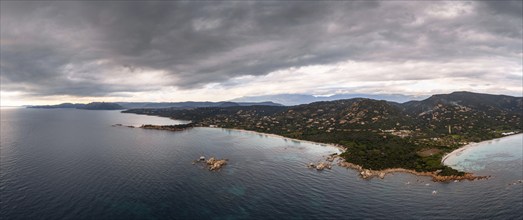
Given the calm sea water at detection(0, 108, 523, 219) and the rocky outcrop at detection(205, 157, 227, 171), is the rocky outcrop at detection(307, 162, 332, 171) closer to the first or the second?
the calm sea water at detection(0, 108, 523, 219)

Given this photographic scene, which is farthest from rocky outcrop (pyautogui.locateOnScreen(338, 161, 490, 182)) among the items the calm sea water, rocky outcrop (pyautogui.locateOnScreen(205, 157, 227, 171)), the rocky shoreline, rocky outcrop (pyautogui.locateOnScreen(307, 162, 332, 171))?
rocky outcrop (pyautogui.locateOnScreen(205, 157, 227, 171))

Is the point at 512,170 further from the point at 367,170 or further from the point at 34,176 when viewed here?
the point at 34,176

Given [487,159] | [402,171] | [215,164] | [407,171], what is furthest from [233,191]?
[487,159]

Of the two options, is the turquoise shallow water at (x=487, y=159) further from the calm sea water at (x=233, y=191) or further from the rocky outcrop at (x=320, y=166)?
the rocky outcrop at (x=320, y=166)

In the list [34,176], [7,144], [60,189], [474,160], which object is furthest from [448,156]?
[7,144]

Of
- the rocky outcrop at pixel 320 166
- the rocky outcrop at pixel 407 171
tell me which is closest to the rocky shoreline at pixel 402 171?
the rocky outcrop at pixel 407 171

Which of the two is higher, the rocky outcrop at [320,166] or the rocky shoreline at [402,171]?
the rocky outcrop at [320,166]

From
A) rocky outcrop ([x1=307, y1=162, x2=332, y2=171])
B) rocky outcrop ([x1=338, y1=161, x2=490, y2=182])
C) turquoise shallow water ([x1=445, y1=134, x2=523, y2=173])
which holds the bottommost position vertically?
turquoise shallow water ([x1=445, y1=134, x2=523, y2=173])

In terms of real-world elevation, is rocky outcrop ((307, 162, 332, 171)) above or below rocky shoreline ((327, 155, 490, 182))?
above

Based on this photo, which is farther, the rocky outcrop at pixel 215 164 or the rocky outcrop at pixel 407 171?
the rocky outcrop at pixel 215 164

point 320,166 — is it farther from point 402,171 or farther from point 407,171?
point 407,171

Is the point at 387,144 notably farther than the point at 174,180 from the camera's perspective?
Yes
